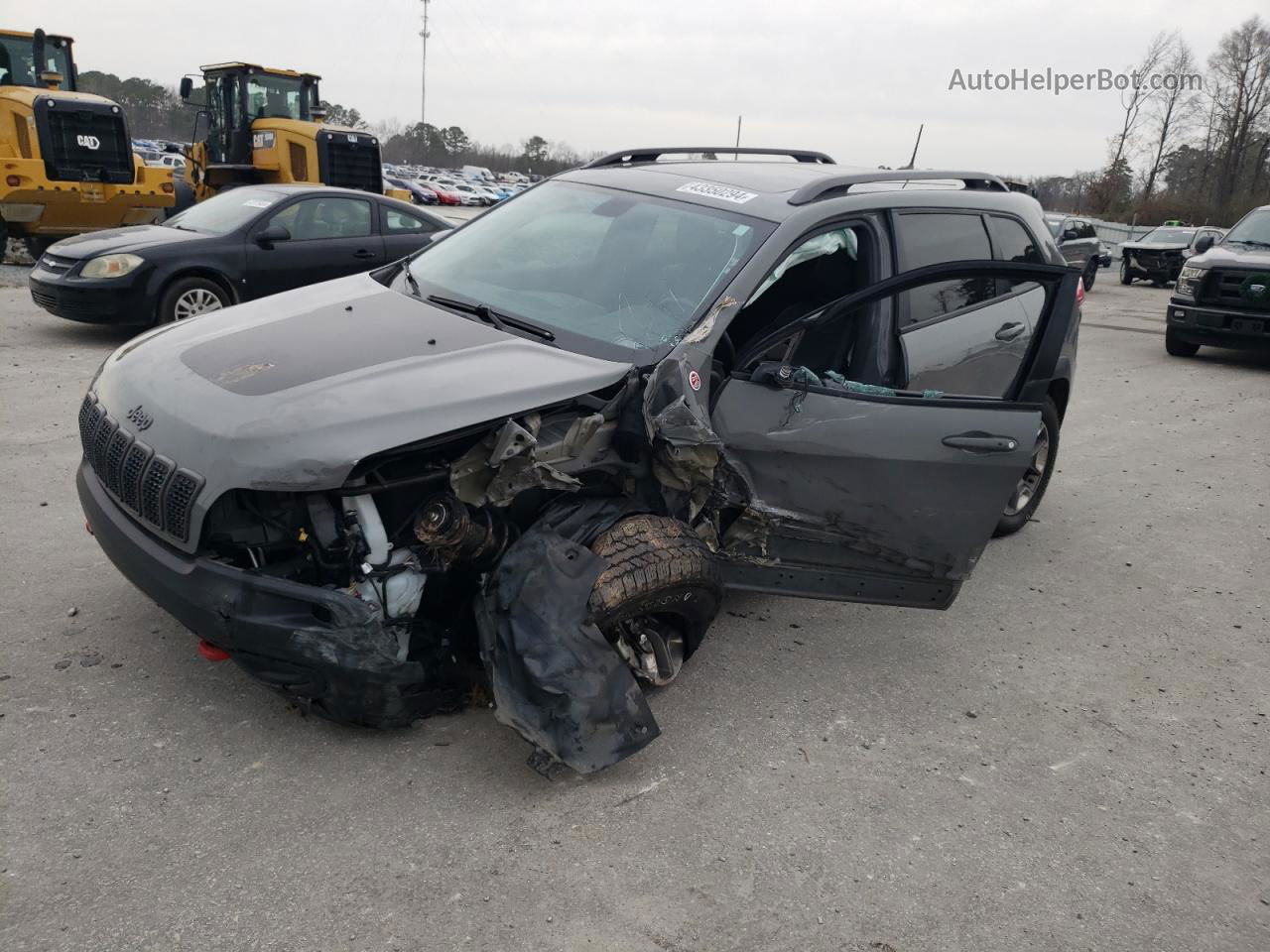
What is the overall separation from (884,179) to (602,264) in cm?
140

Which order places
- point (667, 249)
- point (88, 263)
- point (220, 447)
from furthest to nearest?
point (88, 263)
point (667, 249)
point (220, 447)

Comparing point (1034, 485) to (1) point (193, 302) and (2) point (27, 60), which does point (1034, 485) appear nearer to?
(1) point (193, 302)

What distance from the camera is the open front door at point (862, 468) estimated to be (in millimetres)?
3623

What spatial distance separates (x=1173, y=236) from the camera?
82.0 ft

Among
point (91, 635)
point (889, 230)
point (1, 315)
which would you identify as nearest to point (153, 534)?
point (91, 635)

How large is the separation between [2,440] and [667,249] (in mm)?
4445

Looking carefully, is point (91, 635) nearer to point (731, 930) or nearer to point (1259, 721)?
point (731, 930)

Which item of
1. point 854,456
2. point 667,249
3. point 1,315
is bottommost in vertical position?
point 1,315

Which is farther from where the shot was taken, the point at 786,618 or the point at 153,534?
the point at 786,618

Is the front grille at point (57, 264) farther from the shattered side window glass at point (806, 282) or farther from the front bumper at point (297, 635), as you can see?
the shattered side window glass at point (806, 282)

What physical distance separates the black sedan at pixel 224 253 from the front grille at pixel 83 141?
464 cm

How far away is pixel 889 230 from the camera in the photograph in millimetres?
4270

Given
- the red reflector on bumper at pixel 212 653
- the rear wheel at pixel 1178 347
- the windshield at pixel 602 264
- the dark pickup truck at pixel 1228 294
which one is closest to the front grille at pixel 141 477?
the red reflector on bumper at pixel 212 653

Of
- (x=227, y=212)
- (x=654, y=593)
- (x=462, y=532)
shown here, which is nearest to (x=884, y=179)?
(x=654, y=593)
